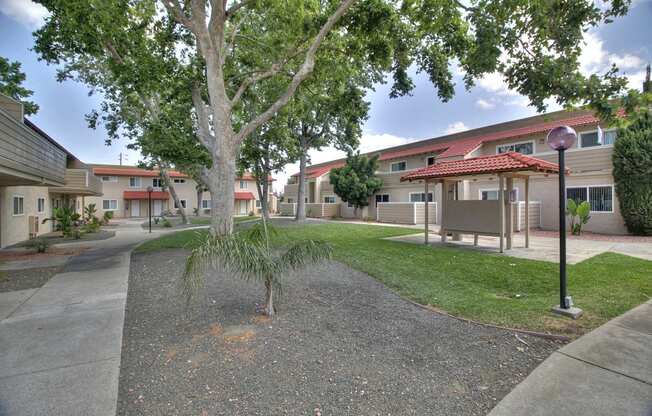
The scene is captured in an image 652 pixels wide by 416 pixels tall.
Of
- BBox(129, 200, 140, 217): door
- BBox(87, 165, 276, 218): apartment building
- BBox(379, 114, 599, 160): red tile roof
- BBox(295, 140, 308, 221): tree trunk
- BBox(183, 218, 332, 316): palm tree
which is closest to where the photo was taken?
BBox(183, 218, 332, 316): palm tree

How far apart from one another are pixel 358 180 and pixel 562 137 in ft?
59.8

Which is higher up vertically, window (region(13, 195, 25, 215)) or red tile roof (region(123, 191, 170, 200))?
red tile roof (region(123, 191, 170, 200))

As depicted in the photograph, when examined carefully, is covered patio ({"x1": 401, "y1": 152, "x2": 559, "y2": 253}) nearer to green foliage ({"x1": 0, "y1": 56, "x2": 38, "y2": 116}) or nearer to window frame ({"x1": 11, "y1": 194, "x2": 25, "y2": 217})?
window frame ({"x1": 11, "y1": 194, "x2": 25, "y2": 217})

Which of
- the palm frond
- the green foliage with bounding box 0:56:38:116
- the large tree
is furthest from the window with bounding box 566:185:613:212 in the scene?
the green foliage with bounding box 0:56:38:116

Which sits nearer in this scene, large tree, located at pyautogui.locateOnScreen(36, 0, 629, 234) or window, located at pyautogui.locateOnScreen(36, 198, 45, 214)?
large tree, located at pyautogui.locateOnScreen(36, 0, 629, 234)

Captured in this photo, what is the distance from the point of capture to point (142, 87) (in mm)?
9211

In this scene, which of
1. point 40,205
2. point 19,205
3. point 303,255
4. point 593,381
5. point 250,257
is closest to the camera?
point 593,381

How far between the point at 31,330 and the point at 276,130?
1475 cm

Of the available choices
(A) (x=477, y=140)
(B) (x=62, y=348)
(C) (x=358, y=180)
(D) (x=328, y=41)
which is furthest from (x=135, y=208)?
Answer: (B) (x=62, y=348)

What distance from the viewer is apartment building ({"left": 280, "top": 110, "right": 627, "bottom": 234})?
45.6 ft

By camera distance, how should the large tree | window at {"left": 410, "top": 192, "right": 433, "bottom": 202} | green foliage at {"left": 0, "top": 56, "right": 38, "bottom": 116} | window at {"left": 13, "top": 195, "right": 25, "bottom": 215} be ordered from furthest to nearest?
window at {"left": 410, "top": 192, "right": 433, "bottom": 202}
green foliage at {"left": 0, "top": 56, "right": 38, "bottom": 116}
window at {"left": 13, "top": 195, "right": 25, "bottom": 215}
the large tree

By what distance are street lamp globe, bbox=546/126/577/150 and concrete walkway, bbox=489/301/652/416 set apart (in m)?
2.52

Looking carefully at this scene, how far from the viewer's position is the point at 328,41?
10.3 meters

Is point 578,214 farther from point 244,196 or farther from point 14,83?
point 244,196
